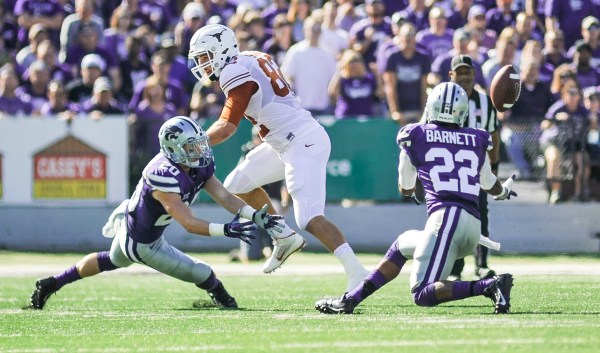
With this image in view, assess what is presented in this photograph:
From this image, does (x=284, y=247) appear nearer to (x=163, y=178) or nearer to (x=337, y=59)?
(x=163, y=178)

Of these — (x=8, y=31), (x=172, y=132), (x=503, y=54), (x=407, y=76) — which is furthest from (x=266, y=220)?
(x=8, y=31)

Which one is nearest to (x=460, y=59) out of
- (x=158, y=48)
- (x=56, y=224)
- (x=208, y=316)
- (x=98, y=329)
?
(x=208, y=316)

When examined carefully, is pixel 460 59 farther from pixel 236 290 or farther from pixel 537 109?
Result: pixel 537 109

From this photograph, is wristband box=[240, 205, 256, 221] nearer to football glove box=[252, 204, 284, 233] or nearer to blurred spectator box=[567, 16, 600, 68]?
football glove box=[252, 204, 284, 233]

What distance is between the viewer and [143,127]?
14.9 m

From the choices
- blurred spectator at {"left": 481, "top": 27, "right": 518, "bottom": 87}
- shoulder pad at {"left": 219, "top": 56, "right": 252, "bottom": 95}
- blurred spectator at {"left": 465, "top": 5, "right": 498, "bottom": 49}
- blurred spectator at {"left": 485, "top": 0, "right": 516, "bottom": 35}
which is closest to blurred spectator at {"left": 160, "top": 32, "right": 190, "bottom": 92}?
blurred spectator at {"left": 465, "top": 5, "right": 498, "bottom": 49}

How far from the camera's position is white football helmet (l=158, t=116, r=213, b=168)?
862 cm

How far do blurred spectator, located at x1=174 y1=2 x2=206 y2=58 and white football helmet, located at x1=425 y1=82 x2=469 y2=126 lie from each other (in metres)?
9.00

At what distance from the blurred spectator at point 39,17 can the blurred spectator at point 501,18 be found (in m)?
5.79

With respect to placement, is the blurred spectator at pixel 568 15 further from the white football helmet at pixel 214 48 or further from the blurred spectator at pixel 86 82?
the white football helmet at pixel 214 48

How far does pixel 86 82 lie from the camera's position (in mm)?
15852

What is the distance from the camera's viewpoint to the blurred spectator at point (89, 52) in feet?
53.7

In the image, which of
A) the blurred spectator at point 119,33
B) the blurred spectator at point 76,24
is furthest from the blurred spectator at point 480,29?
the blurred spectator at point 76,24

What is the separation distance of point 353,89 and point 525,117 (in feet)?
6.85
